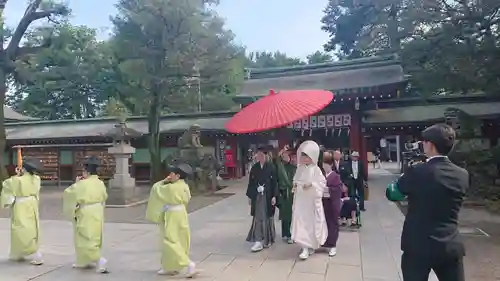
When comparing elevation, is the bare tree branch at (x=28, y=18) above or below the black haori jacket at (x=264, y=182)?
above

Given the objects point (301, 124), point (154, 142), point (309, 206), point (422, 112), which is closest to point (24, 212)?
point (309, 206)

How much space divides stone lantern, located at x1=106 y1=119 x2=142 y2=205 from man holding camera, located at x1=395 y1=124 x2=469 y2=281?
10455 millimetres

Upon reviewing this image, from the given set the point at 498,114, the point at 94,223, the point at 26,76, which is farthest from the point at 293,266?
the point at 26,76

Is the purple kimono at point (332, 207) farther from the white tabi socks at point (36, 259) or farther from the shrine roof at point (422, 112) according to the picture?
the shrine roof at point (422, 112)

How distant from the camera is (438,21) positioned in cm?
1284

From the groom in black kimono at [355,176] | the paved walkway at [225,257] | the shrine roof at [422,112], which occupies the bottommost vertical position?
the paved walkway at [225,257]

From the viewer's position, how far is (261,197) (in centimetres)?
602

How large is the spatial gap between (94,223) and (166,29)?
12.2m

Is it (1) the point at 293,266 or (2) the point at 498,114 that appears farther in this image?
(2) the point at 498,114

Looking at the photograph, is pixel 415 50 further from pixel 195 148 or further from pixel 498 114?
pixel 195 148

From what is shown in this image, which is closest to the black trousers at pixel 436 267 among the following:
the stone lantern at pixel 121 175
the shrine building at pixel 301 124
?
the stone lantern at pixel 121 175

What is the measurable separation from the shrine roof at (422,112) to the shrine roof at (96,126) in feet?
22.4

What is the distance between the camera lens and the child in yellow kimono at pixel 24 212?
547 centimetres

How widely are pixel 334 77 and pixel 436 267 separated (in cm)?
1571
